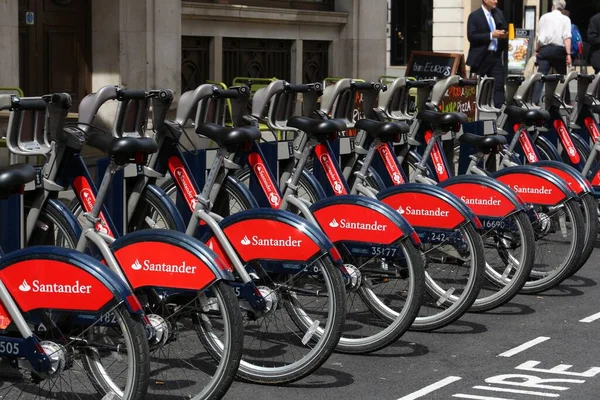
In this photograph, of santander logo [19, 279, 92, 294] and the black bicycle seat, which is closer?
santander logo [19, 279, 92, 294]

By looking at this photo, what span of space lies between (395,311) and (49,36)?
28.1 ft

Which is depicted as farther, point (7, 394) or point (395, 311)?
point (395, 311)

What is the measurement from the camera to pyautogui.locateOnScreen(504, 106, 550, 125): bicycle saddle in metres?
9.13

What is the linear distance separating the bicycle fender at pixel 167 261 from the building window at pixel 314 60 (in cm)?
1240

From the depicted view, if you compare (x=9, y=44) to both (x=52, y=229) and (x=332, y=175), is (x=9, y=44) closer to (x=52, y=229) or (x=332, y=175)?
(x=332, y=175)

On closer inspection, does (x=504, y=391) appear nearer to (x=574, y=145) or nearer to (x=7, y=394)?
(x=7, y=394)

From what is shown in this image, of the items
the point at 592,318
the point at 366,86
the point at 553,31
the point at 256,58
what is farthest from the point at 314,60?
the point at 592,318

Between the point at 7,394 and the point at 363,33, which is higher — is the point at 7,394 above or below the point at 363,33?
below

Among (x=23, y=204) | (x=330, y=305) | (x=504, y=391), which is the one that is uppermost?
(x=23, y=204)

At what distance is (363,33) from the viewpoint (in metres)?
18.0

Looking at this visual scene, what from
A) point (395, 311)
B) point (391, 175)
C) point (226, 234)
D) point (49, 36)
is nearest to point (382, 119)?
point (391, 175)

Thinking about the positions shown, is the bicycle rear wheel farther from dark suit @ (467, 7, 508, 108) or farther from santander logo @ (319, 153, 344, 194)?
dark suit @ (467, 7, 508, 108)

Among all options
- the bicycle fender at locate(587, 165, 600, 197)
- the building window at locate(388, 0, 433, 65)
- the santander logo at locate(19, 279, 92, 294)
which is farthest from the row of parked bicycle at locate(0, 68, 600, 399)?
the building window at locate(388, 0, 433, 65)

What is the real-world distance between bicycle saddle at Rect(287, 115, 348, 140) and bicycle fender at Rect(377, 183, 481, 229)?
0.49m
